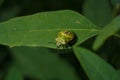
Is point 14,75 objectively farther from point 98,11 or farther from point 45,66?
point 98,11

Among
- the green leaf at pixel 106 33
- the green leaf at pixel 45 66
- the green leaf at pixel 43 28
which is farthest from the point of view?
the green leaf at pixel 45 66

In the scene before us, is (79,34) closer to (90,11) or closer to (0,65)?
(90,11)

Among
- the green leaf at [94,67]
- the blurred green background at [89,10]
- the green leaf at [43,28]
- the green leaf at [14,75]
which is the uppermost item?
the green leaf at [43,28]

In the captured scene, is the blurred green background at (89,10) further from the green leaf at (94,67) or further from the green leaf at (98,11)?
the green leaf at (94,67)

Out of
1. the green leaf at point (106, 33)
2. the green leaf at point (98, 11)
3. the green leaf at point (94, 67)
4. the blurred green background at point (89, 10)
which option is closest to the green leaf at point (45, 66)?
the blurred green background at point (89, 10)

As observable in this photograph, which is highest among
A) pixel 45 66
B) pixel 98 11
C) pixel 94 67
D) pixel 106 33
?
pixel 106 33

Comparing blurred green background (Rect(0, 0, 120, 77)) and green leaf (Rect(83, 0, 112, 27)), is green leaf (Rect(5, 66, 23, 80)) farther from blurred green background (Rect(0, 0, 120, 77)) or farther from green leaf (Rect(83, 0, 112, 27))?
green leaf (Rect(83, 0, 112, 27))

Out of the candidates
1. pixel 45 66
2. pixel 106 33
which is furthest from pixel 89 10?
pixel 106 33
